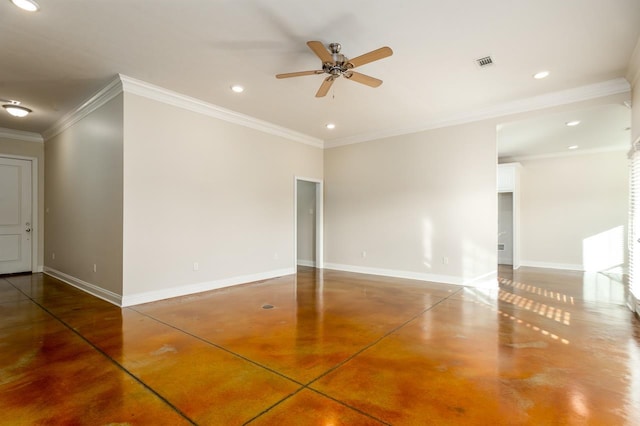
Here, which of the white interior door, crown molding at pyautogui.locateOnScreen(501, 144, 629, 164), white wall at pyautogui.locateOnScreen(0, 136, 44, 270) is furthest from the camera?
crown molding at pyautogui.locateOnScreen(501, 144, 629, 164)

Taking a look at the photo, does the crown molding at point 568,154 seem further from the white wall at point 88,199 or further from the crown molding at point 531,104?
the white wall at point 88,199

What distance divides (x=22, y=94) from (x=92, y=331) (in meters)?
3.94

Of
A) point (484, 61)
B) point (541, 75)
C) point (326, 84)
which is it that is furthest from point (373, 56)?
point (541, 75)

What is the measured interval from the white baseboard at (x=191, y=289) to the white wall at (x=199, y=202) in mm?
17

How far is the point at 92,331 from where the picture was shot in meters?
3.24

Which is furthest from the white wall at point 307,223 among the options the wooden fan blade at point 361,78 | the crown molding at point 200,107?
the wooden fan blade at point 361,78

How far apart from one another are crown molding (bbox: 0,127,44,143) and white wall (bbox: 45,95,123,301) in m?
0.52

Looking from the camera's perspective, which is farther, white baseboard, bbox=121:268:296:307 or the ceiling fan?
white baseboard, bbox=121:268:296:307

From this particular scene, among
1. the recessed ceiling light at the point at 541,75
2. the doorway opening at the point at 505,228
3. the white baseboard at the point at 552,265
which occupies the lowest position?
the white baseboard at the point at 552,265

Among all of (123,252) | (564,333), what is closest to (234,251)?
(123,252)

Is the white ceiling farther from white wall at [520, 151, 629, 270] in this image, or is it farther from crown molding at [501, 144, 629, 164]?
white wall at [520, 151, 629, 270]

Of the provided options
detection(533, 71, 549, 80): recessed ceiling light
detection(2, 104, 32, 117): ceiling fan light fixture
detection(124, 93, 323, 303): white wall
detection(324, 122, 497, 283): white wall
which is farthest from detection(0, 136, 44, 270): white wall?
detection(533, 71, 549, 80): recessed ceiling light

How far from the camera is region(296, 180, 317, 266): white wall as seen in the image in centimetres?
791

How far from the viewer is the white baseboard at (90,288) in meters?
4.28
